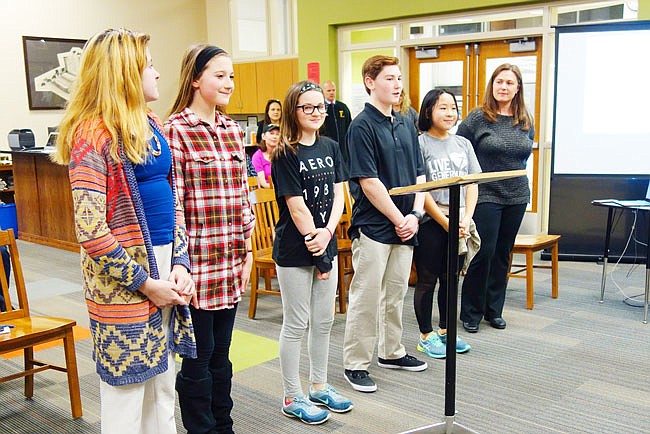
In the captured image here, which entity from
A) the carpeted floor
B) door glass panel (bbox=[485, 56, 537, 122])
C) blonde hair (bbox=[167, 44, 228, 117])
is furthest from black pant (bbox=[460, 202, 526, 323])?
door glass panel (bbox=[485, 56, 537, 122])

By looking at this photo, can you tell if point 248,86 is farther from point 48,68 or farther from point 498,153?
Result: point 498,153

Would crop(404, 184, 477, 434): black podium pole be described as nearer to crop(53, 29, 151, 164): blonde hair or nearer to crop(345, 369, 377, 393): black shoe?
crop(345, 369, 377, 393): black shoe

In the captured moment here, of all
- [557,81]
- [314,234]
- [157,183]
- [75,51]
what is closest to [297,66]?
[75,51]

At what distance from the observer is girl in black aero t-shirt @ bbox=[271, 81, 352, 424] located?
8.00ft

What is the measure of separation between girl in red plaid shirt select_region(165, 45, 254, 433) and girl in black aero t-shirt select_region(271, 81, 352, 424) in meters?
0.36

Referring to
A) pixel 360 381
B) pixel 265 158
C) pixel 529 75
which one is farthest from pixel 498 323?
pixel 529 75

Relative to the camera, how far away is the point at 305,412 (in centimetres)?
256

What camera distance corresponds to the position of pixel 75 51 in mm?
8445

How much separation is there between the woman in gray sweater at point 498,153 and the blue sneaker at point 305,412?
141 cm

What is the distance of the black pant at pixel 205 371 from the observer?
203cm

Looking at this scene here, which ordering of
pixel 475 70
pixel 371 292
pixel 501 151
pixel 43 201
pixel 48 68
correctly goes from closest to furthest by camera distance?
1. pixel 371 292
2. pixel 501 151
3. pixel 475 70
4. pixel 43 201
5. pixel 48 68

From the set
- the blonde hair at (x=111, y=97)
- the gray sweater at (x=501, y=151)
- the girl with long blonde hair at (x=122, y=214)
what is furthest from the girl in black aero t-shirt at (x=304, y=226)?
the gray sweater at (x=501, y=151)

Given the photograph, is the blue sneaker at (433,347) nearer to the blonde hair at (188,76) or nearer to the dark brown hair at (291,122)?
the dark brown hair at (291,122)

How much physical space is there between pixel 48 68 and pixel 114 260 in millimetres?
7572
